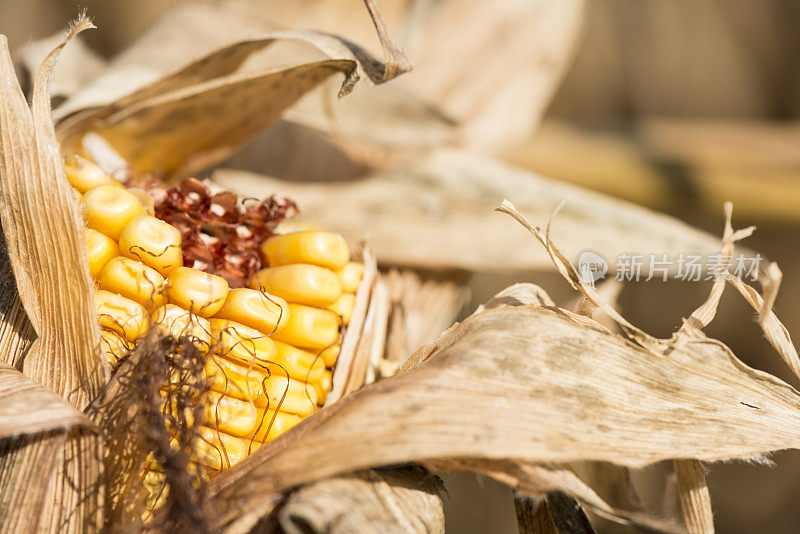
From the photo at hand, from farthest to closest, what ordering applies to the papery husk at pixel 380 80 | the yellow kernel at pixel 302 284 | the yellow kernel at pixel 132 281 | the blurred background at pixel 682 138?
1. the blurred background at pixel 682 138
2. the papery husk at pixel 380 80
3. the yellow kernel at pixel 302 284
4. the yellow kernel at pixel 132 281

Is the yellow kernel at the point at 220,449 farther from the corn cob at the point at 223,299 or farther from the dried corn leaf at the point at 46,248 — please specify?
the dried corn leaf at the point at 46,248

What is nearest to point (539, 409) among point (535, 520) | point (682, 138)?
point (535, 520)

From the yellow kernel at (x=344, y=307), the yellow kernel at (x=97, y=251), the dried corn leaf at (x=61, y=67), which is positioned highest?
the dried corn leaf at (x=61, y=67)

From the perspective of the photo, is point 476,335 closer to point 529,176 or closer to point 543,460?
point 543,460

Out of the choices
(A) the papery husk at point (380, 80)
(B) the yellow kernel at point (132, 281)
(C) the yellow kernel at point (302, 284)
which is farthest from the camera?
(A) the papery husk at point (380, 80)

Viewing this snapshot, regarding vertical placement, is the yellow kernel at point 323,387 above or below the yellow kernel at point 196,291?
below

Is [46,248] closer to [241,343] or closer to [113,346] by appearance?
[113,346]

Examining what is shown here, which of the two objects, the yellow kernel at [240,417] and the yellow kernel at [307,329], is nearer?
the yellow kernel at [240,417]

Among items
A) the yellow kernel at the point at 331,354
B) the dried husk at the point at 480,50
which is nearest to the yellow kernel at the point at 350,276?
the yellow kernel at the point at 331,354

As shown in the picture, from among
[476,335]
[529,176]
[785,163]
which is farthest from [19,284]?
[785,163]
